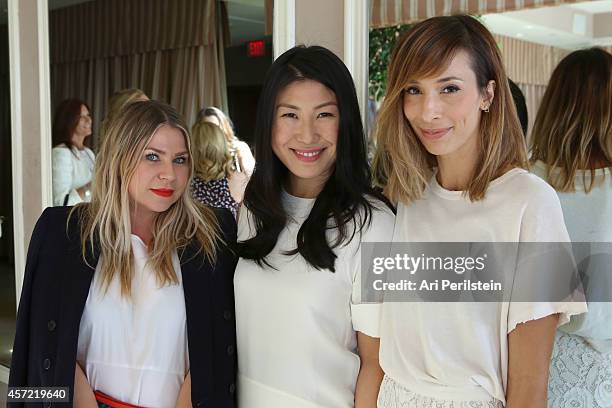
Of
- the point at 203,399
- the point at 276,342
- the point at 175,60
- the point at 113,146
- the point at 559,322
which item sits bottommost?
the point at 203,399

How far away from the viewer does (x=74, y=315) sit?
160 cm

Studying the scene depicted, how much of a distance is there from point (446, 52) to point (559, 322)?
1.85 ft

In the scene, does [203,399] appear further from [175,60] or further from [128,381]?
[175,60]

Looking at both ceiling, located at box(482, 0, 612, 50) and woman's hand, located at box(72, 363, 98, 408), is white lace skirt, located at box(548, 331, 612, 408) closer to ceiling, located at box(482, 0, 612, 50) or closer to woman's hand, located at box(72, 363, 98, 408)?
ceiling, located at box(482, 0, 612, 50)

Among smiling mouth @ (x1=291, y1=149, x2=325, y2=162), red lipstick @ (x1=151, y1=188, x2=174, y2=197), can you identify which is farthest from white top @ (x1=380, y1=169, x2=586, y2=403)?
red lipstick @ (x1=151, y1=188, x2=174, y2=197)

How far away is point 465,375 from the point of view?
4.09 feet

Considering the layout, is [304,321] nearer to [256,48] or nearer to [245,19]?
[256,48]

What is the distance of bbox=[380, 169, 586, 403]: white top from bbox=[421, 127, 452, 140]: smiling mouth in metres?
0.12

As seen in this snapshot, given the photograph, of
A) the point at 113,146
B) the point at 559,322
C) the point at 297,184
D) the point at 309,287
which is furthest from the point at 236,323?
the point at 559,322

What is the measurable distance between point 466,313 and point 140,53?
197 cm

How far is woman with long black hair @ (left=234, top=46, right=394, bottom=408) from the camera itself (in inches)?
56.8

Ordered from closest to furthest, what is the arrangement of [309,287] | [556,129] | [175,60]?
[309,287]
[556,129]
[175,60]

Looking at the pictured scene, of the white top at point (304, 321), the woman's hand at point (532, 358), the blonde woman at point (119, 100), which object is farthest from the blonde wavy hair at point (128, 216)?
the blonde woman at point (119, 100)

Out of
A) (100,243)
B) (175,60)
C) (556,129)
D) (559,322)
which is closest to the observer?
(559,322)
